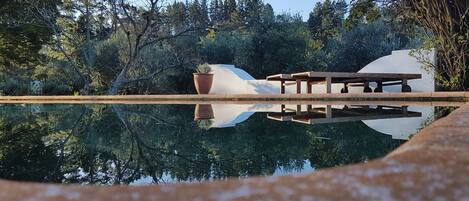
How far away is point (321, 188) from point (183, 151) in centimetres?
123

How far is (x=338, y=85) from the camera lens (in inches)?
378

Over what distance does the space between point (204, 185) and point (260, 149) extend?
3.93ft

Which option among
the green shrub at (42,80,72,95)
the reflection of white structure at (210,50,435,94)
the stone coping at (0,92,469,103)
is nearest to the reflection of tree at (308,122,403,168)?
the stone coping at (0,92,469,103)

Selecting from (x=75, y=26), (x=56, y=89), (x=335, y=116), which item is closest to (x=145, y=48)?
(x=75, y=26)

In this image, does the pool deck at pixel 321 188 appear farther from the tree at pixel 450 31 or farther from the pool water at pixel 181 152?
the tree at pixel 450 31

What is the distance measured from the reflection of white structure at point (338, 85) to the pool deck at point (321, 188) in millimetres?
6476

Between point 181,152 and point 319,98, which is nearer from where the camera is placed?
point 181,152

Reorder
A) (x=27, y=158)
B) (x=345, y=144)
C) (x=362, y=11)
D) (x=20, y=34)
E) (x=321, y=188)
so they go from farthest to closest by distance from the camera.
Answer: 1. (x=20, y=34)
2. (x=362, y=11)
3. (x=345, y=144)
4. (x=27, y=158)
5. (x=321, y=188)

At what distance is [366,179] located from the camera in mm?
474

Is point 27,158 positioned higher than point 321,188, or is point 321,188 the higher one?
point 321,188

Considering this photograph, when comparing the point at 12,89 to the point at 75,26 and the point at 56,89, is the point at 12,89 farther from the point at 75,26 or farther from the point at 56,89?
the point at 75,26

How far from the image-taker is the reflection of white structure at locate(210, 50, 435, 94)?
834 cm

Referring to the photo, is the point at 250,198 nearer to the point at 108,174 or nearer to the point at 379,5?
the point at 108,174

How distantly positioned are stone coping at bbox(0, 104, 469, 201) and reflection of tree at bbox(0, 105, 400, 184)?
0.64 m
